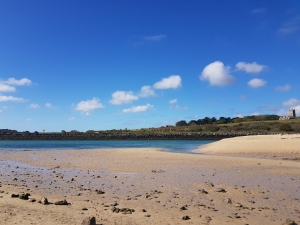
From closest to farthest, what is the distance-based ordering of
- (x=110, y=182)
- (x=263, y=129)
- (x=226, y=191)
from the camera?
1. (x=226, y=191)
2. (x=110, y=182)
3. (x=263, y=129)

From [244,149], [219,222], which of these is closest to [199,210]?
[219,222]

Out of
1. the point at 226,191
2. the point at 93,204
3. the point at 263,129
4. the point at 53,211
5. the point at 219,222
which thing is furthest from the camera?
the point at 263,129

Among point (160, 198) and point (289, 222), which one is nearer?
point (289, 222)

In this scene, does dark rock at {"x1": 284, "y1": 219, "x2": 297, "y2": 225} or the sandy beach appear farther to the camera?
the sandy beach

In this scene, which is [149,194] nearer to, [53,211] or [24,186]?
[53,211]

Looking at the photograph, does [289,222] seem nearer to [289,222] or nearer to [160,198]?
[289,222]

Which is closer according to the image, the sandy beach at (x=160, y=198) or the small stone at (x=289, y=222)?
the small stone at (x=289, y=222)

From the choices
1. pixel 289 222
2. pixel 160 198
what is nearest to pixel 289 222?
pixel 289 222

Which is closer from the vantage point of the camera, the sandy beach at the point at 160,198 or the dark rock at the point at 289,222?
the dark rock at the point at 289,222

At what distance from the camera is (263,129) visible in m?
96.8

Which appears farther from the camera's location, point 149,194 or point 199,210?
point 149,194

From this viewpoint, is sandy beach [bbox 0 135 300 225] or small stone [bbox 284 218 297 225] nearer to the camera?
small stone [bbox 284 218 297 225]

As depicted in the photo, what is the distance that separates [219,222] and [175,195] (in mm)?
3284

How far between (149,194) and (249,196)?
346cm
